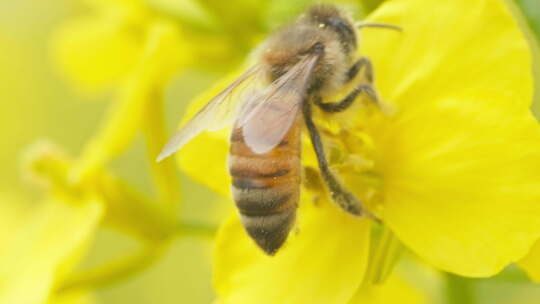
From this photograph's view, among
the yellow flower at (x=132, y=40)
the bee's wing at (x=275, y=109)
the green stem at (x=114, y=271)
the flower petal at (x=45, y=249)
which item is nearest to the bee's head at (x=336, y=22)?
the bee's wing at (x=275, y=109)

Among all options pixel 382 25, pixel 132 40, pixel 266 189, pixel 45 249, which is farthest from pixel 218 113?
pixel 132 40

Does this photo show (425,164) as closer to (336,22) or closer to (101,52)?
(336,22)

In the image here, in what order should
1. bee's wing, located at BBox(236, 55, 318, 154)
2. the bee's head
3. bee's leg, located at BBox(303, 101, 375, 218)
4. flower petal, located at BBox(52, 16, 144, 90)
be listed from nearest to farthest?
bee's wing, located at BBox(236, 55, 318, 154)
bee's leg, located at BBox(303, 101, 375, 218)
the bee's head
flower petal, located at BBox(52, 16, 144, 90)

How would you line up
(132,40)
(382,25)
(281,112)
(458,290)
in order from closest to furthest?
(281,112), (382,25), (458,290), (132,40)

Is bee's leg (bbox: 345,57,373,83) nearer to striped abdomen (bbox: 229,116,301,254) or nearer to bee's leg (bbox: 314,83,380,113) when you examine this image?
bee's leg (bbox: 314,83,380,113)

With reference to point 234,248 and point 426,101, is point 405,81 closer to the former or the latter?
point 426,101

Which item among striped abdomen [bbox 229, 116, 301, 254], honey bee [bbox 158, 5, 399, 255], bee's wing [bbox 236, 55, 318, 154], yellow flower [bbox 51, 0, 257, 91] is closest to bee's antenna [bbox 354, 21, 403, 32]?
honey bee [bbox 158, 5, 399, 255]

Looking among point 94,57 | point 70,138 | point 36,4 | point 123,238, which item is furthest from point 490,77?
point 36,4

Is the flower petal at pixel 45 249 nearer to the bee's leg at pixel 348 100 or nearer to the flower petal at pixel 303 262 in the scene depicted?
the flower petal at pixel 303 262
